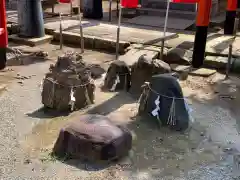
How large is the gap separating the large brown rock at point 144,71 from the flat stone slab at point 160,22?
4847mm

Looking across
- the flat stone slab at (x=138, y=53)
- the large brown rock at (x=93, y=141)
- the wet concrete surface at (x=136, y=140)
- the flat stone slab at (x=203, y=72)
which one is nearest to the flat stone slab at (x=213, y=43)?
the flat stone slab at (x=138, y=53)

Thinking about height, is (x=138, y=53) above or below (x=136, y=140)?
above

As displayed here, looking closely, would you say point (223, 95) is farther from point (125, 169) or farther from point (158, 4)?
point (158, 4)

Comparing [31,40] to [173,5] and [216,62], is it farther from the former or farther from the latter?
[173,5]

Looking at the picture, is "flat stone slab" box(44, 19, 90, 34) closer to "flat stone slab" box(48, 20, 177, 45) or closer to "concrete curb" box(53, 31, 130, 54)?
"flat stone slab" box(48, 20, 177, 45)

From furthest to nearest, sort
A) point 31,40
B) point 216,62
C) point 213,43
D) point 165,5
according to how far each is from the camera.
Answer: point 165,5
point 31,40
point 213,43
point 216,62

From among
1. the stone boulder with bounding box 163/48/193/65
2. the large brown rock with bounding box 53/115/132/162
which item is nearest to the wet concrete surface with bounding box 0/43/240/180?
the large brown rock with bounding box 53/115/132/162

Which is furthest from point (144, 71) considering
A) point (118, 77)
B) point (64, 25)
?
point (64, 25)

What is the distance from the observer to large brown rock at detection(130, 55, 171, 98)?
21.7 ft

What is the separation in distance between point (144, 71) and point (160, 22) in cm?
547

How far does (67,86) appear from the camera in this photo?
5.91 m

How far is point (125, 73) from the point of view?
22.8 ft

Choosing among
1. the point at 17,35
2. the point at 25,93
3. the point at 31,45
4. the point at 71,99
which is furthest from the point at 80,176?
the point at 17,35

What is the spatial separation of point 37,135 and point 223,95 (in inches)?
139
